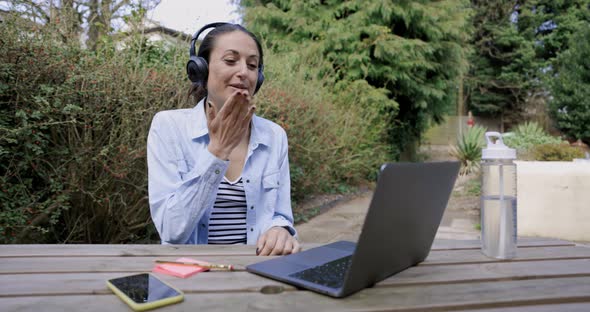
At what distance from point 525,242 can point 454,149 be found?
10.5 m

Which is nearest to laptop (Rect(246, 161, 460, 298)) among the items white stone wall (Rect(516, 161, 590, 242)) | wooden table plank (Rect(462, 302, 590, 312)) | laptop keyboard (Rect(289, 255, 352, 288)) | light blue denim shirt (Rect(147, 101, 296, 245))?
laptop keyboard (Rect(289, 255, 352, 288))

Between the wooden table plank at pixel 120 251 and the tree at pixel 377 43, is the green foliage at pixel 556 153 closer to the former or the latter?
the tree at pixel 377 43

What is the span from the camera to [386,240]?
97cm

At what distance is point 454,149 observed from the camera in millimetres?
11531

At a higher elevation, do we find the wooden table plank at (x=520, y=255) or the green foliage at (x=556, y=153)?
the wooden table plank at (x=520, y=255)

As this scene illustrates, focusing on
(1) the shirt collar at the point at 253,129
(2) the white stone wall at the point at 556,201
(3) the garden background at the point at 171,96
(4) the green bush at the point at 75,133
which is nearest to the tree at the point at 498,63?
(3) the garden background at the point at 171,96

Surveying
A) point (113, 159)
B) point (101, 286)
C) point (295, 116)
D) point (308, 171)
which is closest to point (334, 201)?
point (308, 171)

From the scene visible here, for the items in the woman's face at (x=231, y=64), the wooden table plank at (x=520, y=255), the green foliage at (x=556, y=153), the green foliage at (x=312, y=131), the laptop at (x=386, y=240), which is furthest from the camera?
the green foliage at (x=556, y=153)

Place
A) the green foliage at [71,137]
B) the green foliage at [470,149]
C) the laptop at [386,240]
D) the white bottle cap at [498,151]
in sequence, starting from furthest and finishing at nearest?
the green foliage at [470,149] → the green foliage at [71,137] → the white bottle cap at [498,151] → the laptop at [386,240]

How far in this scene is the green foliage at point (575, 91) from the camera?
14.4 m

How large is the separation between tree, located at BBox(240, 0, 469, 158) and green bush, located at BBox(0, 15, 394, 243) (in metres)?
5.47

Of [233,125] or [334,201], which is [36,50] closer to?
[233,125]

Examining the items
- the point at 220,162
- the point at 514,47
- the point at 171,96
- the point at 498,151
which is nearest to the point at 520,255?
the point at 498,151

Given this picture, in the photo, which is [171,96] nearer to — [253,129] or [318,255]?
[253,129]
